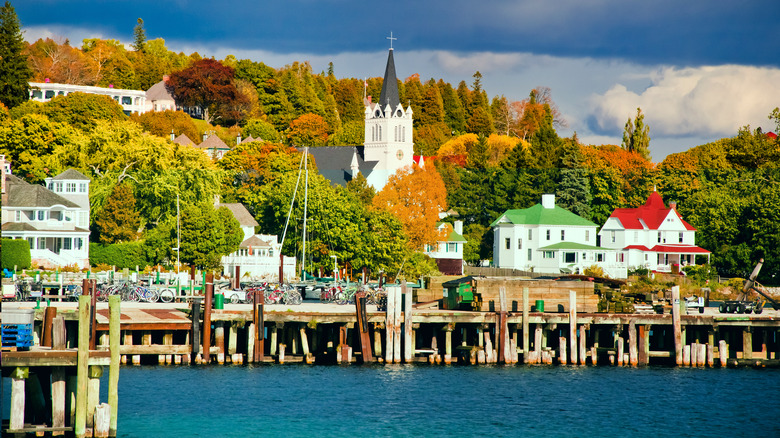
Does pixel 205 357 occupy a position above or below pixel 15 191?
below

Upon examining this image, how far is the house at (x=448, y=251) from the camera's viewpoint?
106000mm

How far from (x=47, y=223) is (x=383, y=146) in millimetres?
61137

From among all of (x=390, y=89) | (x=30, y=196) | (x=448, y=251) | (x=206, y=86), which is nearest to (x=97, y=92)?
(x=206, y=86)

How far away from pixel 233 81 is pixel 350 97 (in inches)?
1057

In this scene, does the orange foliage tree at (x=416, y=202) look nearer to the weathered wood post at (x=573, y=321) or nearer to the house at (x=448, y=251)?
the house at (x=448, y=251)

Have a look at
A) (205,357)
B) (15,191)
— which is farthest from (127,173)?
(205,357)

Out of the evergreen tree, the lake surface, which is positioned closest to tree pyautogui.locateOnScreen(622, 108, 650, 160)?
the evergreen tree

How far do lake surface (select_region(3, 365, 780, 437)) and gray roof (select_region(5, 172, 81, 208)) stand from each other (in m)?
41.5

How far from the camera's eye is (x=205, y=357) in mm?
45406

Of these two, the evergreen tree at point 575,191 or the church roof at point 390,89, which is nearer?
the evergreen tree at point 575,191

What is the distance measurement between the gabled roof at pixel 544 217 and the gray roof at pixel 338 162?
29.8 m

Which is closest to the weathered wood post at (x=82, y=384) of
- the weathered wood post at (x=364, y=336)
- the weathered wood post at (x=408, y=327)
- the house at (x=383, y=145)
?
the weathered wood post at (x=364, y=336)

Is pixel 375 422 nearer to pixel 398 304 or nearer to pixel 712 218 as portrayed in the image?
pixel 398 304

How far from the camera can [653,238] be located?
10638cm
